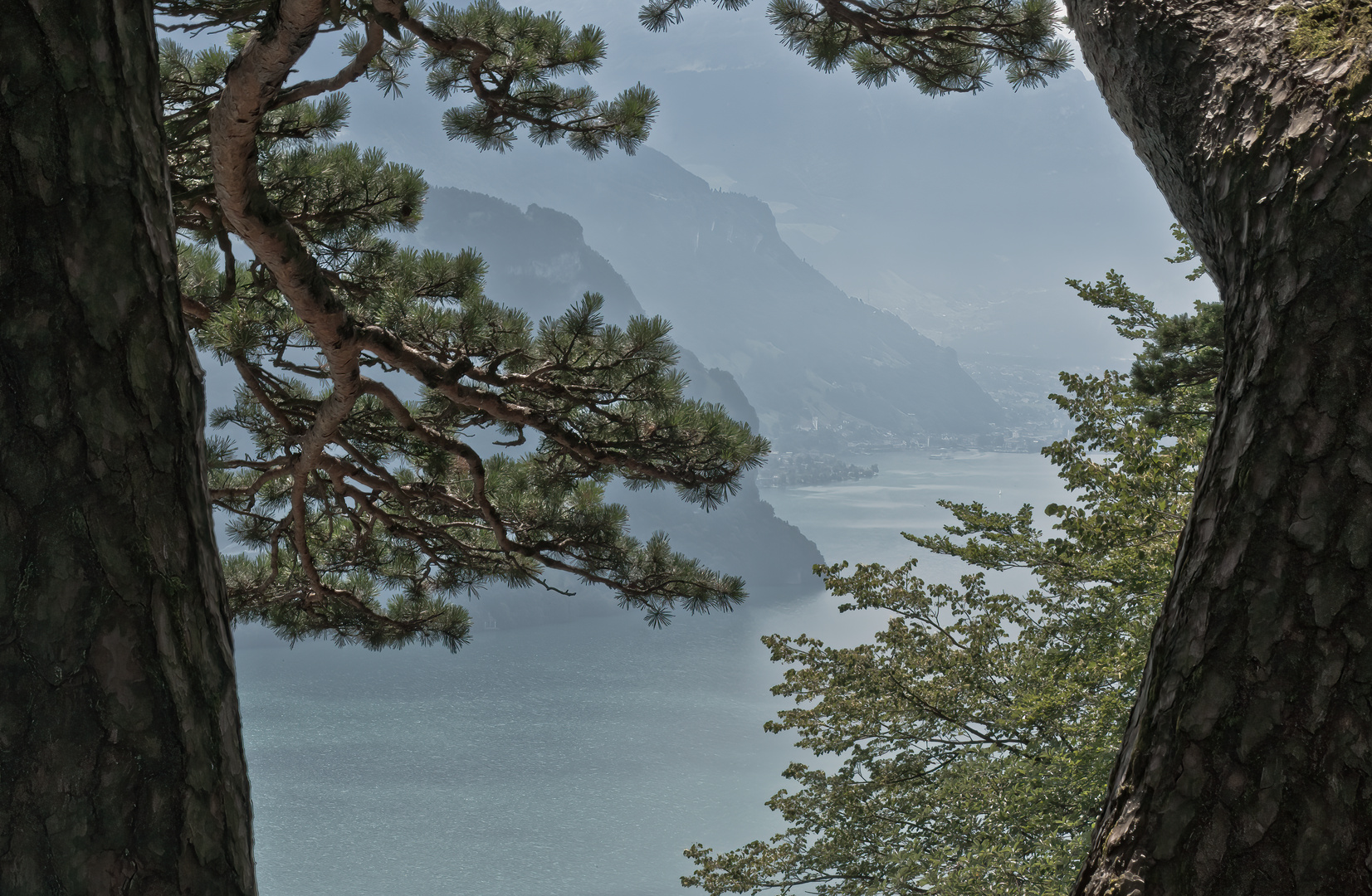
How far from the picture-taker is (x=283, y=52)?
3.51 feet

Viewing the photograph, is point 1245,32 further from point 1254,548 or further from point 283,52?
point 283,52

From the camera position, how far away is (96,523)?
406 mm

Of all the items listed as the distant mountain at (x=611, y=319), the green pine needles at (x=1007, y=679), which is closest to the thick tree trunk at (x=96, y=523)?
the green pine needles at (x=1007, y=679)

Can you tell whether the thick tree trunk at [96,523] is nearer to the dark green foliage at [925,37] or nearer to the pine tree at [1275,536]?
the pine tree at [1275,536]

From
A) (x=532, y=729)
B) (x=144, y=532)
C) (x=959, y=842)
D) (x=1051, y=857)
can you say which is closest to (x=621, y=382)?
(x=144, y=532)

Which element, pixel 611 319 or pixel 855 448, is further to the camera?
pixel 855 448

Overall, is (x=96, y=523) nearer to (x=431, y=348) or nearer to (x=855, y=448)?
(x=431, y=348)

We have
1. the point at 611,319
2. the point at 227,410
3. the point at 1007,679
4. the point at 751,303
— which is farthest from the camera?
the point at 751,303

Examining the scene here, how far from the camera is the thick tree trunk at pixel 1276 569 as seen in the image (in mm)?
438

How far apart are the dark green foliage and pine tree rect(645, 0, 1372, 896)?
142 centimetres

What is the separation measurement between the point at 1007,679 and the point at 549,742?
10774mm

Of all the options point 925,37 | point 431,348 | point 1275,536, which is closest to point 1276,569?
point 1275,536

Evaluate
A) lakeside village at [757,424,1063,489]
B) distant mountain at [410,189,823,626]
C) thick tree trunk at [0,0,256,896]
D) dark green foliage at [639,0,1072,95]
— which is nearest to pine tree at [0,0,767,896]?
Answer: thick tree trunk at [0,0,256,896]

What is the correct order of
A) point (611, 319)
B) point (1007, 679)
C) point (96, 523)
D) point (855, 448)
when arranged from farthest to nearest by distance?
point (855, 448) → point (611, 319) → point (1007, 679) → point (96, 523)
